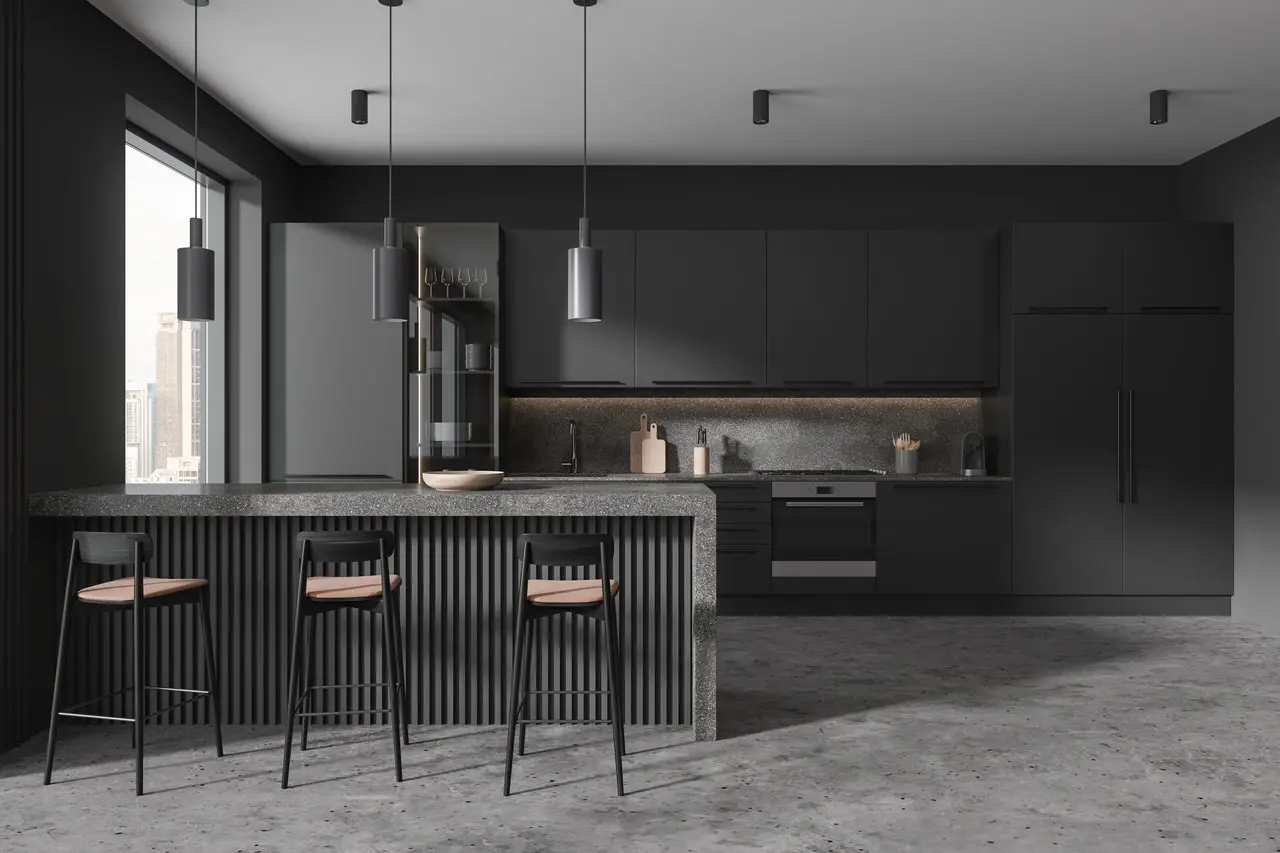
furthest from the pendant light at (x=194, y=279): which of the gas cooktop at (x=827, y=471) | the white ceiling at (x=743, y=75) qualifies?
the gas cooktop at (x=827, y=471)

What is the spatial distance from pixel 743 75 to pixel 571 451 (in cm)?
284

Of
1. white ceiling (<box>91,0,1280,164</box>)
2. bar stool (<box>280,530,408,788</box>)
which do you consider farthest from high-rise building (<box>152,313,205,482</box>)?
bar stool (<box>280,530,408,788</box>)

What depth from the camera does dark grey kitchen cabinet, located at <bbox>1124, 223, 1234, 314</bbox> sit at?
6.02 m

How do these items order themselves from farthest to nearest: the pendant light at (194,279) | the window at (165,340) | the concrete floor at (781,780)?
the window at (165,340) → the pendant light at (194,279) → the concrete floor at (781,780)

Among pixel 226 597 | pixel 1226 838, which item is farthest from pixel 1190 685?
pixel 226 597

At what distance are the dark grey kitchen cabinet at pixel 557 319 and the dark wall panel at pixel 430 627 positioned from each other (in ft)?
8.30

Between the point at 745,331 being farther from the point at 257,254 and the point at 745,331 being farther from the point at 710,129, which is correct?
the point at 257,254

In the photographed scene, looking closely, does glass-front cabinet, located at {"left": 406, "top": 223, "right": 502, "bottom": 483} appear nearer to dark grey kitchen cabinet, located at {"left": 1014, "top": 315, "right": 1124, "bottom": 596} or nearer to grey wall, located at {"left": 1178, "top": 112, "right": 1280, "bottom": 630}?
dark grey kitchen cabinet, located at {"left": 1014, "top": 315, "right": 1124, "bottom": 596}

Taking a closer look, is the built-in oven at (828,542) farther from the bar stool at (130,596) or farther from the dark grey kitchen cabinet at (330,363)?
the bar stool at (130,596)

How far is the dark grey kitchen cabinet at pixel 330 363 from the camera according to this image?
5980mm

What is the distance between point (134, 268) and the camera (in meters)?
4.64

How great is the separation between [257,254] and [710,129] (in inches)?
115

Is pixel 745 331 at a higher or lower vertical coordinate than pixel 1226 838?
higher

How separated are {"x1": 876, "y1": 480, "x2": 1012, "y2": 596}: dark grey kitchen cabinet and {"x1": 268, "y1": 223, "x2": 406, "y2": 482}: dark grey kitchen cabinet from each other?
10.3 feet
